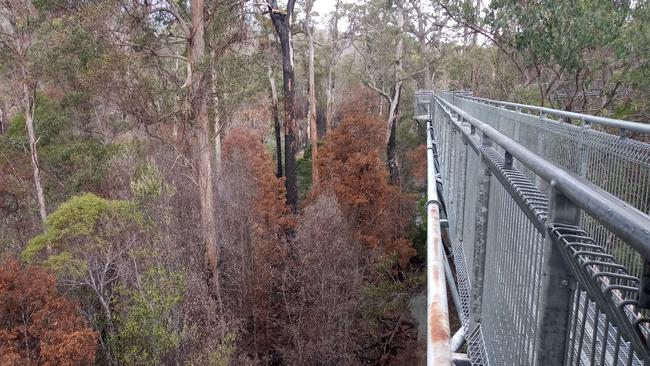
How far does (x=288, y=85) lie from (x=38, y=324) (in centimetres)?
1099

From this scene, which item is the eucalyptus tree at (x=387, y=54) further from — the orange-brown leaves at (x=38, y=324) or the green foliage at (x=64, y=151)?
the orange-brown leaves at (x=38, y=324)

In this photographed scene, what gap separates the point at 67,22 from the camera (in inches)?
510

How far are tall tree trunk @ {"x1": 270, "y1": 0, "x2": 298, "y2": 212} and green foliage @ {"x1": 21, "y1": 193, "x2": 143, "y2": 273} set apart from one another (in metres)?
6.10

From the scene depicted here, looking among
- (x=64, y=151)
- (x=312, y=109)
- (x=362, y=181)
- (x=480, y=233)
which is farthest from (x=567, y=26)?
(x=64, y=151)

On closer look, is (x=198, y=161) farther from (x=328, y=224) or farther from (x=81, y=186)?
(x=81, y=186)

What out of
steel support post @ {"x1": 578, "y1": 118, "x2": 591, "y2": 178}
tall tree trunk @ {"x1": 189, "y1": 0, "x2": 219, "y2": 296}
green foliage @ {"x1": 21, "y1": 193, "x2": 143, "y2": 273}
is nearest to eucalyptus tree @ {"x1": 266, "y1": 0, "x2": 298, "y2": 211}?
tall tree trunk @ {"x1": 189, "y1": 0, "x2": 219, "y2": 296}

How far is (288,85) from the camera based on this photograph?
700 inches

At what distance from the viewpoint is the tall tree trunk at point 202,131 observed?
13.8 meters

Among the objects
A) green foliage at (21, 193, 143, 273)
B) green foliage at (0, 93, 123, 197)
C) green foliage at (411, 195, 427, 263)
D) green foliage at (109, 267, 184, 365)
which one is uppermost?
green foliage at (0, 93, 123, 197)

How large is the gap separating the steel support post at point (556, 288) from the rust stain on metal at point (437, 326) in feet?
1.22

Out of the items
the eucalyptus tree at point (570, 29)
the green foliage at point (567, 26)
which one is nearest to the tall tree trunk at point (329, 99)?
the eucalyptus tree at point (570, 29)

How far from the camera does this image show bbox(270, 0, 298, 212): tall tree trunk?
17172 millimetres

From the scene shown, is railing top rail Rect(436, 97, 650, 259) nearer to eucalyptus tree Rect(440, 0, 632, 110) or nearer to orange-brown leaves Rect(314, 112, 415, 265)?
eucalyptus tree Rect(440, 0, 632, 110)

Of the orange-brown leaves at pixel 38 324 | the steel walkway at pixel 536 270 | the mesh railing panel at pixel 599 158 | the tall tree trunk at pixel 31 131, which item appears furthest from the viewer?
the tall tree trunk at pixel 31 131
